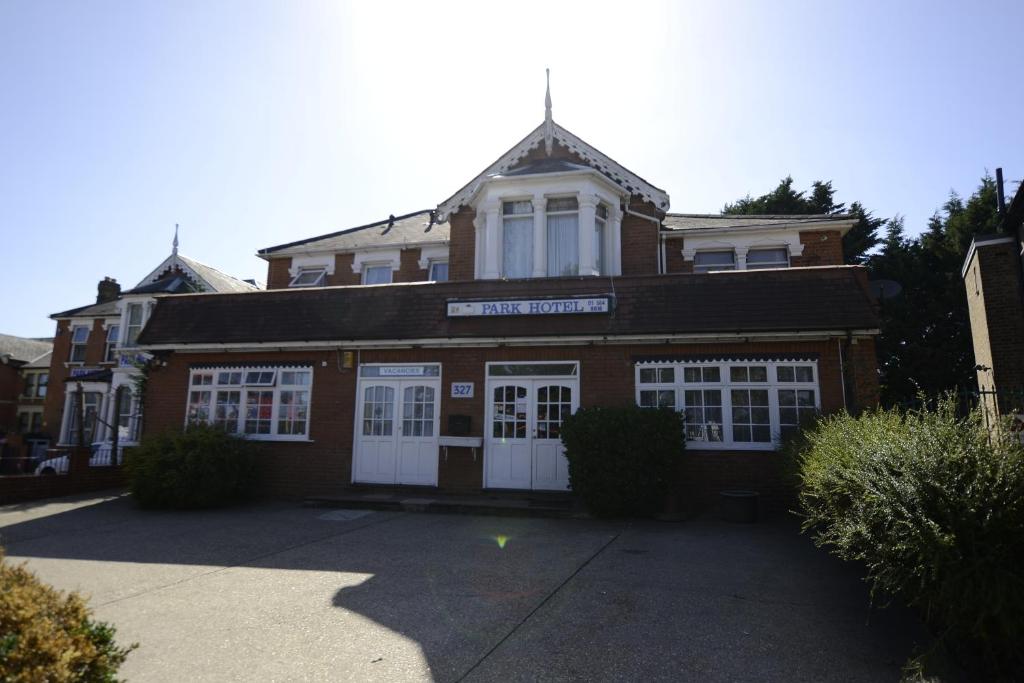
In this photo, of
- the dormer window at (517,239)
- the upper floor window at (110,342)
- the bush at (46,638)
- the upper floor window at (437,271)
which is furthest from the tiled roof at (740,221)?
the upper floor window at (110,342)

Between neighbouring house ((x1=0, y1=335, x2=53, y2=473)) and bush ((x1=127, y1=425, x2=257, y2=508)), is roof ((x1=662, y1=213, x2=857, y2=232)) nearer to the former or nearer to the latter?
bush ((x1=127, y1=425, x2=257, y2=508))

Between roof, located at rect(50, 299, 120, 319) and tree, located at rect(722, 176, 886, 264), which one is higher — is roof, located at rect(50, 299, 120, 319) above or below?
below

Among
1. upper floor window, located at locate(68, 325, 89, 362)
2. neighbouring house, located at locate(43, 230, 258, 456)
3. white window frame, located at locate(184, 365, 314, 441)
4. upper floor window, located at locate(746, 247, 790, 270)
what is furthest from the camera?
upper floor window, located at locate(68, 325, 89, 362)

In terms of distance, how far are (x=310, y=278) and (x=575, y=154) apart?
29.0 feet

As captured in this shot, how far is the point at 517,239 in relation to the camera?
14125mm

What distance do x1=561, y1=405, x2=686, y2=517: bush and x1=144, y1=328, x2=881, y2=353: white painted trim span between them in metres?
1.92

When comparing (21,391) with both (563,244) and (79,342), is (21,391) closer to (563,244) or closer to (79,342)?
(79,342)

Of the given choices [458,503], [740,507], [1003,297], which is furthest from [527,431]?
[1003,297]

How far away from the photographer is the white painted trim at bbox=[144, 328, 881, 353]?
35.6 ft

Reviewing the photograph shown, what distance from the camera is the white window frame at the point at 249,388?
13094 millimetres

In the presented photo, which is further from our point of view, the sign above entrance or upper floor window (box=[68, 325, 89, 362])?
upper floor window (box=[68, 325, 89, 362])

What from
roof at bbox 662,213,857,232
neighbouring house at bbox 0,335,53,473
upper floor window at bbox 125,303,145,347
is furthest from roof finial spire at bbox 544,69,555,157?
neighbouring house at bbox 0,335,53,473

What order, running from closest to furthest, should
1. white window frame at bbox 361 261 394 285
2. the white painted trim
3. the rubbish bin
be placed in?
the rubbish bin → the white painted trim → white window frame at bbox 361 261 394 285

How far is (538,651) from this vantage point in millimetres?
4441
